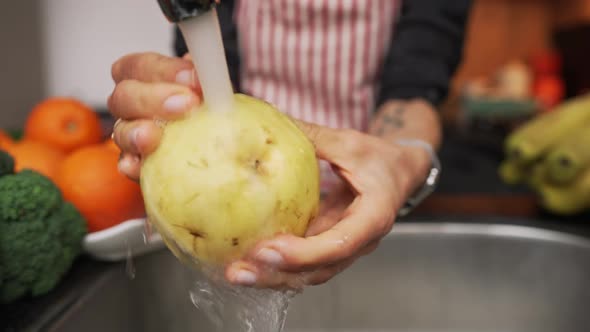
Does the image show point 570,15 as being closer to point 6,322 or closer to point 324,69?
point 324,69

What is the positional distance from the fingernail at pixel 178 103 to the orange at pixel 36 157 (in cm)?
34

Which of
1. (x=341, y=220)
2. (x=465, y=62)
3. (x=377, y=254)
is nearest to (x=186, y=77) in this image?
(x=341, y=220)

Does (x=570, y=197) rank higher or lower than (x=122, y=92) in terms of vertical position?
lower

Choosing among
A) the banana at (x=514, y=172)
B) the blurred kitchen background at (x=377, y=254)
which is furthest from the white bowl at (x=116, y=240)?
the banana at (x=514, y=172)

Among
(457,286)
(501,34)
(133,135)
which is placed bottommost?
(457,286)

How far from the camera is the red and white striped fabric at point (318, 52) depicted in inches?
32.8

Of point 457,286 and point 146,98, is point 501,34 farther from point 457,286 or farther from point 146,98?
point 146,98

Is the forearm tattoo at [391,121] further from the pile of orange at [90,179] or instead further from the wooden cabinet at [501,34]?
the wooden cabinet at [501,34]

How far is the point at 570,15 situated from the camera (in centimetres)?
171

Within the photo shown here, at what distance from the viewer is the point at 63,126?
0.69 m

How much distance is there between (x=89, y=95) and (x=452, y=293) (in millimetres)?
869

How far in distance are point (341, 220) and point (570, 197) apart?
1.67 feet

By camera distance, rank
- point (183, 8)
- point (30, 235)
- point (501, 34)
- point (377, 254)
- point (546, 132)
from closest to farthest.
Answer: point (183, 8) → point (30, 235) → point (377, 254) → point (546, 132) → point (501, 34)

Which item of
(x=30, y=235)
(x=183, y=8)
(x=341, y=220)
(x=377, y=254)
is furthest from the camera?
(x=377, y=254)
